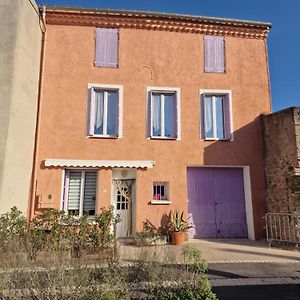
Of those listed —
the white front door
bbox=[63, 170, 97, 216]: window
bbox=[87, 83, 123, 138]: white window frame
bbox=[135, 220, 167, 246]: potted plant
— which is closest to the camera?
bbox=[135, 220, 167, 246]: potted plant

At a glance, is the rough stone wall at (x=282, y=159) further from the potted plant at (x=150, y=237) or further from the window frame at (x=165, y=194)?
the potted plant at (x=150, y=237)

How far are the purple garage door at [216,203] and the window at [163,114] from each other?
208cm

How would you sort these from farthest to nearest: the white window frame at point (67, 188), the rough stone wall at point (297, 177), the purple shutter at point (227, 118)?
the purple shutter at point (227, 118) → the white window frame at point (67, 188) → the rough stone wall at point (297, 177)

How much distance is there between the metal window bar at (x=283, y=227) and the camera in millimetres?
11602

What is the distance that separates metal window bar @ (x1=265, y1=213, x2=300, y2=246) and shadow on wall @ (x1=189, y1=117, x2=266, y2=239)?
66cm

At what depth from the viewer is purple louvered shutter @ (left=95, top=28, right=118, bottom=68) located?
45.1 feet

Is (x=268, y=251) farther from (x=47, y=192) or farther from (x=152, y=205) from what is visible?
(x=47, y=192)

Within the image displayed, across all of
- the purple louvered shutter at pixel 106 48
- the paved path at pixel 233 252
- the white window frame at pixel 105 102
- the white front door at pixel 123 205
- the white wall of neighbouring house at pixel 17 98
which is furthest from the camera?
the purple louvered shutter at pixel 106 48

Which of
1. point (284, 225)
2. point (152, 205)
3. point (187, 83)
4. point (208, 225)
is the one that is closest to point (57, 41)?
point (187, 83)

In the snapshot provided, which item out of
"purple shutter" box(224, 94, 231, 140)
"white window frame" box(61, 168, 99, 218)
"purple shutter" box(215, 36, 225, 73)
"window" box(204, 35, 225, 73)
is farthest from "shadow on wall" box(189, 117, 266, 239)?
"white window frame" box(61, 168, 99, 218)

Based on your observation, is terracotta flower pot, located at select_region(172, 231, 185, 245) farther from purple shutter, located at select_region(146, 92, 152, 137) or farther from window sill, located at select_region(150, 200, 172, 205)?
purple shutter, located at select_region(146, 92, 152, 137)

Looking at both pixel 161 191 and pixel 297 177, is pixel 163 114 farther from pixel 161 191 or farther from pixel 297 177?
pixel 297 177

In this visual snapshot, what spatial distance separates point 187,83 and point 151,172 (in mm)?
4561

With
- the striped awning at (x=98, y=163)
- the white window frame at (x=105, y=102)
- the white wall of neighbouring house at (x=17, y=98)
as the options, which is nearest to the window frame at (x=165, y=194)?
the striped awning at (x=98, y=163)
